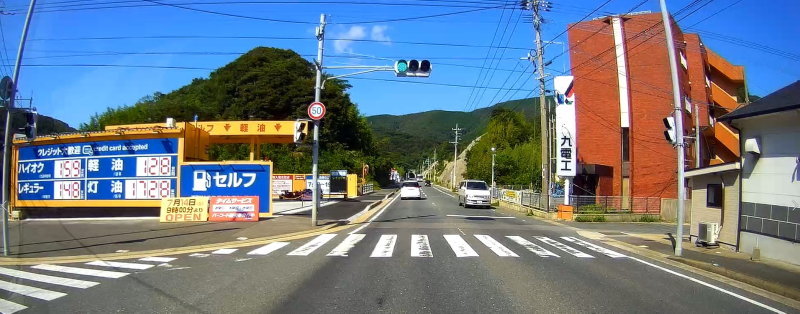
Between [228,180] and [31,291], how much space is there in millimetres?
14373

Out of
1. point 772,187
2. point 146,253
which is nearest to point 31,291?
point 146,253

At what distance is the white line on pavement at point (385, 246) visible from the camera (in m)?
12.4

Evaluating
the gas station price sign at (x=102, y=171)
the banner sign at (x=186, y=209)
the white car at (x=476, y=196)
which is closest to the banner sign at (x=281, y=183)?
the white car at (x=476, y=196)

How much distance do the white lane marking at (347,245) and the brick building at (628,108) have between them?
24.8 meters

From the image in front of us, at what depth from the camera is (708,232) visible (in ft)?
47.3

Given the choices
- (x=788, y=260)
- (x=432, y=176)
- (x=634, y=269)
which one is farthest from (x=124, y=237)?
(x=432, y=176)

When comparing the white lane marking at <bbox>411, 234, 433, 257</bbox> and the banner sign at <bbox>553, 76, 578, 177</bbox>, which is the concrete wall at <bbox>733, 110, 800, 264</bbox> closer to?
the white lane marking at <bbox>411, 234, 433, 257</bbox>

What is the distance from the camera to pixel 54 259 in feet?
38.0

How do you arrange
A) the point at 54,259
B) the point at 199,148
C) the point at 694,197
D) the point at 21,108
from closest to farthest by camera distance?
the point at 54,259, the point at 21,108, the point at 694,197, the point at 199,148

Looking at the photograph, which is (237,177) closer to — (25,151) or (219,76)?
(25,151)

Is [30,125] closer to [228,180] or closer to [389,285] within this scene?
[228,180]

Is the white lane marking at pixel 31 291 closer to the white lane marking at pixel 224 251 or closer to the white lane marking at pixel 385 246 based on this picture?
the white lane marking at pixel 224 251

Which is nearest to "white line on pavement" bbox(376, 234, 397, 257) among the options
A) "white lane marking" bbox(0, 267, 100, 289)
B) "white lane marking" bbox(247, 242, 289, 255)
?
"white lane marking" bbox(247, 242, 289, 255)

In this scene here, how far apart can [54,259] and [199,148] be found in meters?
13.4
